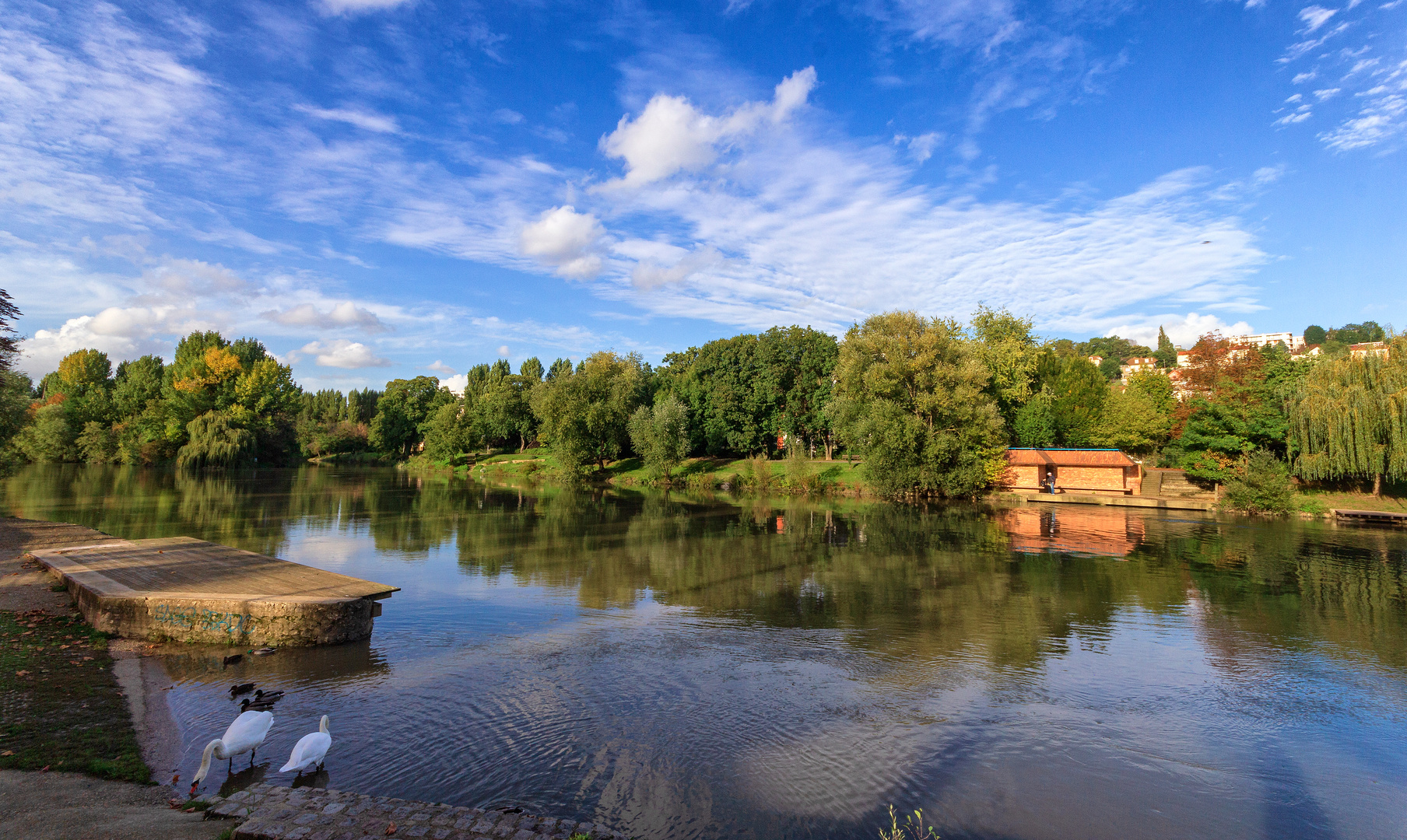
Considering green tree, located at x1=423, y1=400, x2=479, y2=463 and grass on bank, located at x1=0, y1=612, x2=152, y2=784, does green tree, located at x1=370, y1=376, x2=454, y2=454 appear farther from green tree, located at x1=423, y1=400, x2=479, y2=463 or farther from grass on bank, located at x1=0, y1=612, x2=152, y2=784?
grass on bank, located at x1=0, y1=612, x2=152, y2=784

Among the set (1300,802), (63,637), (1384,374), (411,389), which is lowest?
(1300,802)

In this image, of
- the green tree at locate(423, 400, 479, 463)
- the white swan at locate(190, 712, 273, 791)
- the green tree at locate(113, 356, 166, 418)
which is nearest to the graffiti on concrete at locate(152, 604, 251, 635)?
the white swan at locate(190, 712, 273, 791)

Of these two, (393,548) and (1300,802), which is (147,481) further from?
(1300,802)

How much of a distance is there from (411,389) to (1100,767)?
93.6m

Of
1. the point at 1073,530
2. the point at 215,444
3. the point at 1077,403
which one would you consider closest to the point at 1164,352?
the point at 1077,403

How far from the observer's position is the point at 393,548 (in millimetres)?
21344

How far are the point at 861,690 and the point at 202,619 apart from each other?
11185 mm

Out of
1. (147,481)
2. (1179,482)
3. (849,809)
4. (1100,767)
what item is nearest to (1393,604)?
(1100,767)

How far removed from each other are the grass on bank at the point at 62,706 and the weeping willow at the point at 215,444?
2178 inches

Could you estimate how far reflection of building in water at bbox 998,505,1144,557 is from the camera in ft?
76.7

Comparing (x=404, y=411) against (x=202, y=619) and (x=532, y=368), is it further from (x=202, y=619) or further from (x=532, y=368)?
(x=202, y=619)

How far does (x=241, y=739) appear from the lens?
21.3ft

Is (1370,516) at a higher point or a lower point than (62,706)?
lower

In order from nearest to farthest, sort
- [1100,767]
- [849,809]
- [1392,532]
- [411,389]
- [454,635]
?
[849,809], [1100,767], [454,635], [1392,532], [411,389]
